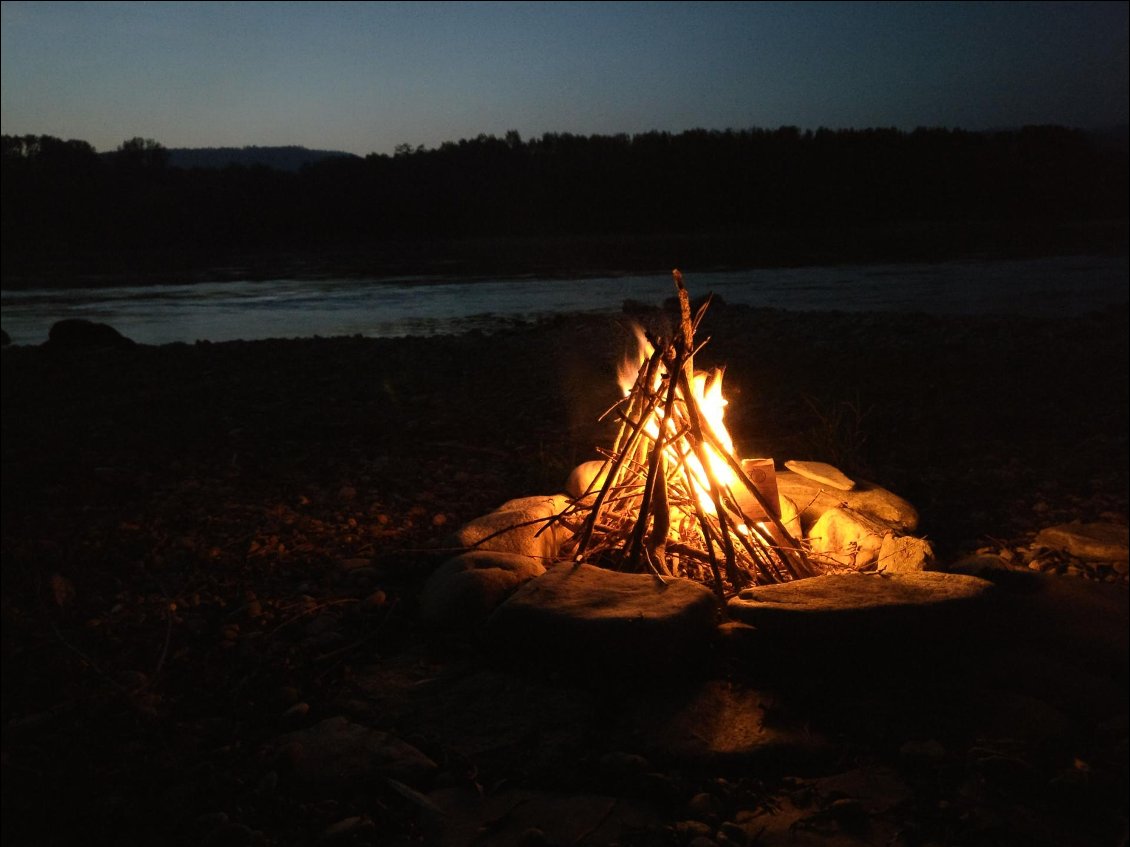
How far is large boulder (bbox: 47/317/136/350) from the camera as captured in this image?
31.8ft

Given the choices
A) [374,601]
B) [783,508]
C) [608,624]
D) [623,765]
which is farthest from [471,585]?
[783,508]

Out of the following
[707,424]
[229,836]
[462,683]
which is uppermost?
[707,424]

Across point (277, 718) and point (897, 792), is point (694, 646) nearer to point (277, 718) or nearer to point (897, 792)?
point (897, 792)

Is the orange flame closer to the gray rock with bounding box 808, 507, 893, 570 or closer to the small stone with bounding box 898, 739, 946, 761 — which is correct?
the gray rock with bounding box 808, 507, 893, 570

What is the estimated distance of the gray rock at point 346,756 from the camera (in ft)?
7.11

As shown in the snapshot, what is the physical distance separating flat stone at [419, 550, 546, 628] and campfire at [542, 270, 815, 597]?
0.73ft

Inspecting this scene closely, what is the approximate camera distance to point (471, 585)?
2.84 m

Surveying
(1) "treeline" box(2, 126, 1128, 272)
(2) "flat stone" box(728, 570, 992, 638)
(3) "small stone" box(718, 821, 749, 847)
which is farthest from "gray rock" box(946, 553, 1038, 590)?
(1) "treeline" box(2, 126, 1128, 272)

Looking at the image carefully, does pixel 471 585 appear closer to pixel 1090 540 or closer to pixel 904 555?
pixel 904 555

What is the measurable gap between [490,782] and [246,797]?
566 millimetres

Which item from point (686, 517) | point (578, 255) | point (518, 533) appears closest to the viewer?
point (518, 533)

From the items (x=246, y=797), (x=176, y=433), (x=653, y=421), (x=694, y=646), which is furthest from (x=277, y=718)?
(x=176, y=433)

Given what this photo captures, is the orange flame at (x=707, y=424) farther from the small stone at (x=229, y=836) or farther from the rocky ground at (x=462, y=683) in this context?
the small stone at (x=229, y=836)

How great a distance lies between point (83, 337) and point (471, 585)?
8.75m
